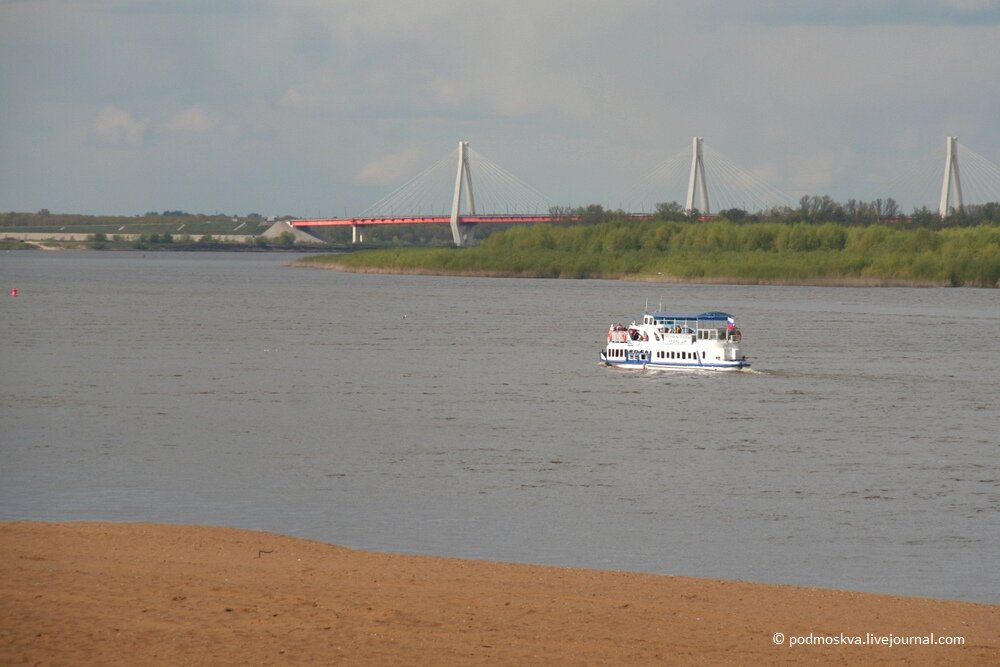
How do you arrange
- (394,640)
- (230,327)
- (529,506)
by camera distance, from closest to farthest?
1. (394,640)
2. (529,506)
3. (230,327)

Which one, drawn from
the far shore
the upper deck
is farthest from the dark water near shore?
the far shore

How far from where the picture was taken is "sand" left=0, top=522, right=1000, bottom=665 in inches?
418

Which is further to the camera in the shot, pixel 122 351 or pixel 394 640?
pixel 122 351

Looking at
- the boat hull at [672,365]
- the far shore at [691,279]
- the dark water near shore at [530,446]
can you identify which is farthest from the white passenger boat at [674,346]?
the far shore at [691,279]

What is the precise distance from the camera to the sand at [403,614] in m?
10.6

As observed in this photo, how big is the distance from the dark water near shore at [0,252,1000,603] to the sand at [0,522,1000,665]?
7.11 feet

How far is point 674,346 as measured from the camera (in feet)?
166

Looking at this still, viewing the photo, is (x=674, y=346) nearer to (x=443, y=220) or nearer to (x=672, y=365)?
(x=672, y=365)

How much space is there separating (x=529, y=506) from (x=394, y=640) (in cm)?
958

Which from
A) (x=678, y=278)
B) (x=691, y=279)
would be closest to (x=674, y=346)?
(x=691, y=279)

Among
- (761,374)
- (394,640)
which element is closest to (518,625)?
(394,640)

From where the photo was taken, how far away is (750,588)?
14531 mm

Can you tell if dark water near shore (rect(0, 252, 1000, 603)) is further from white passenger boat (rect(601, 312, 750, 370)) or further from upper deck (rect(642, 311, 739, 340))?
upper deck (rect(642, 311, 739, 340))

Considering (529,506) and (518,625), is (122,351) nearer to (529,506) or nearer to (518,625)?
(529,506)
